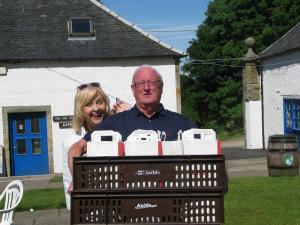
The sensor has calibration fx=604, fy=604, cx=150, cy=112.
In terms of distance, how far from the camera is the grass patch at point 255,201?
27.1ft

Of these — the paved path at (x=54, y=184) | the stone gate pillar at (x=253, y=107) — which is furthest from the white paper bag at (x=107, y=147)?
the stone gate pillar at (x=253, y=107)

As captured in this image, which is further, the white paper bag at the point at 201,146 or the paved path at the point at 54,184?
the paved path at the point at 54,184

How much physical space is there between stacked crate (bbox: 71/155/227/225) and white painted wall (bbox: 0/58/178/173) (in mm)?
15769

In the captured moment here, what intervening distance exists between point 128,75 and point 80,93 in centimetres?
1509

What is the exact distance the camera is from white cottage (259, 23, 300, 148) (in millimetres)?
22062

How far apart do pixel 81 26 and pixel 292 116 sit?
8622mm

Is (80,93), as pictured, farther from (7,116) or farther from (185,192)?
(7,116)

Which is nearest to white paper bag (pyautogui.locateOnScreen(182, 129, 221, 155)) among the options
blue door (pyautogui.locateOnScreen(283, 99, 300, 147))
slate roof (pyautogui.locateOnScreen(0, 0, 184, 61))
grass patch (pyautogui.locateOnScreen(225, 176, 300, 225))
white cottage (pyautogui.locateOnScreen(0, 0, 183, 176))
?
grass patch (pyautogui.locateOnScreen(225, 176, 300, 225))

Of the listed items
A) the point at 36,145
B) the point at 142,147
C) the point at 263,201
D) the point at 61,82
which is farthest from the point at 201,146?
the point at 36,145

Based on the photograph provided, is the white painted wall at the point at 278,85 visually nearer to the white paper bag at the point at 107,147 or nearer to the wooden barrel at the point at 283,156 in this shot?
the wooden barrel at the point at 283,156

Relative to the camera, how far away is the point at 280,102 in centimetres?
2367

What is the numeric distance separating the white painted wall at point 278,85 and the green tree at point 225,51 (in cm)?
1522

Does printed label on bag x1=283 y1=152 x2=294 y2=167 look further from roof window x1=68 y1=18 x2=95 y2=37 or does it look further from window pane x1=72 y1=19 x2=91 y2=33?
window pane x1=72 y1=19 x2=91 y2=33

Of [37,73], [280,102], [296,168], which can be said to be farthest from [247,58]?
[296,168]
